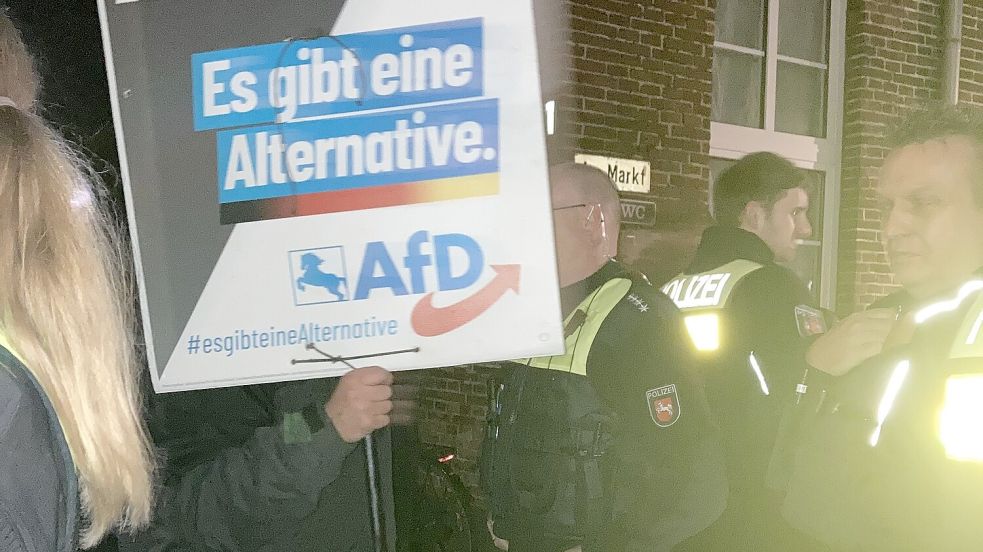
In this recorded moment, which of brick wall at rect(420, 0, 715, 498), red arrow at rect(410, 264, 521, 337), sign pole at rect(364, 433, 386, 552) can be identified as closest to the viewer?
red arrow at rect(410, 264, 521, 337)

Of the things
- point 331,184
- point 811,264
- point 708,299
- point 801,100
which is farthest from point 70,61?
point 811,264

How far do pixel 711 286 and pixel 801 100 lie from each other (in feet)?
14.9

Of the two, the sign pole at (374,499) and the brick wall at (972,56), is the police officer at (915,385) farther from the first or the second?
the brick wall at (972,56)

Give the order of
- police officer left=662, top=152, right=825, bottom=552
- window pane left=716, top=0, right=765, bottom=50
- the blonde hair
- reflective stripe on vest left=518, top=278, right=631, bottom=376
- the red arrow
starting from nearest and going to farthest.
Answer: the blonde hair
the red arrow
reflective stripe on vest left=518, top=278, right=631, bottom=376
police officer left=662, top=152, right=825, bottom=552
window pane left=716, top=0, right=765, bottom=50

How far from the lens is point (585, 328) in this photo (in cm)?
233

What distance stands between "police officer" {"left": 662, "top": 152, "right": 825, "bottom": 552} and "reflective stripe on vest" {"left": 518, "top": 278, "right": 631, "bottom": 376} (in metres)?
0.71

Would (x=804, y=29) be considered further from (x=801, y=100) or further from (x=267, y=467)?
(x=267, y=467)

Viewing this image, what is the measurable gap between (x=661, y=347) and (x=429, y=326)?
44.4 inches

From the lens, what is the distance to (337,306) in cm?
130

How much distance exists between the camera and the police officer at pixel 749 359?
9.32 feet

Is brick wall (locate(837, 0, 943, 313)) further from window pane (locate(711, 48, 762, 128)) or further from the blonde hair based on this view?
the blonde hair

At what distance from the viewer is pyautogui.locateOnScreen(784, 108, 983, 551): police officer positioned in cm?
133

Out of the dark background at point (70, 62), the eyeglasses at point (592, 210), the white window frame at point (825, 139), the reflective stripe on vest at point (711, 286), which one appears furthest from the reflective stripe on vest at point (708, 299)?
the white window frame at point (825, 139)

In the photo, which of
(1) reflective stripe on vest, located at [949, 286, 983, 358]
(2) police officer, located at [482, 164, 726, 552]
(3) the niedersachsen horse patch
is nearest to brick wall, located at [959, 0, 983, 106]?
(2) police officer, located at [482, 164, 726, 552]
